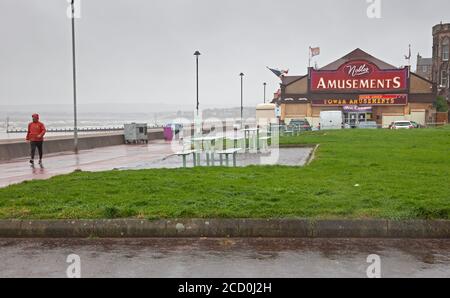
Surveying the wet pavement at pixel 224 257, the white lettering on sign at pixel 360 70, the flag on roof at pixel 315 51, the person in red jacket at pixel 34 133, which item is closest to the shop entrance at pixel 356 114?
the white lettering on sign at pixel 360 70

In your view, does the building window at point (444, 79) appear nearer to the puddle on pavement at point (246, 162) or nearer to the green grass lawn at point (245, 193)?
the puddle on pavement at point (246, 162)

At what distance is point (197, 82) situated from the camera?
48562 mm

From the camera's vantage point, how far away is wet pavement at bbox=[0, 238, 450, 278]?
18.7 feet

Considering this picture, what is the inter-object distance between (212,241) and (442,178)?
6.18 m

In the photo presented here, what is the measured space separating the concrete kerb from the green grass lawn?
0.20 m

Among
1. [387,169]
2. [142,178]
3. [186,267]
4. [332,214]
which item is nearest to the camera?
[186,267]

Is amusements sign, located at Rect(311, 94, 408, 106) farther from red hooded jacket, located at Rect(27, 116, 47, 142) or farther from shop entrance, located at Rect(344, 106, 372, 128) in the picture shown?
red hooded jacket, located at Rect(27, 116, 47, 142)

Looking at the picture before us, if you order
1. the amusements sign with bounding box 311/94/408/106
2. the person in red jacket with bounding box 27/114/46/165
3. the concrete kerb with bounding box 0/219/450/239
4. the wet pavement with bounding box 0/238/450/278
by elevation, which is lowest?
the wet pavement with bounding box 0/238/450/278

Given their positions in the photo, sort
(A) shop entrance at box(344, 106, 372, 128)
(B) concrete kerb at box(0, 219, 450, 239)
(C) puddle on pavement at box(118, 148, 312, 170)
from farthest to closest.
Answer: (A) shop entrance at box(344, 106, 372, 128) → (C) puddle on pavement at box(118, 148, 312, 170) → (B) concrete kerb at box(0, 219, 450, 239)

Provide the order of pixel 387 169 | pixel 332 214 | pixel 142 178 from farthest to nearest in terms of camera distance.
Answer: pixel 387 169
pixel 142 178
pixel 332 214

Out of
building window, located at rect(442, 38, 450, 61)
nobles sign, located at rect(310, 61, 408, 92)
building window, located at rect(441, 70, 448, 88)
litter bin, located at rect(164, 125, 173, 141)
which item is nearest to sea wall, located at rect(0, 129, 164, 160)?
litter bin, located at rect(164, 125, 173, 141)

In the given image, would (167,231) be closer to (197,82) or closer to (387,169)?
(387,169)
